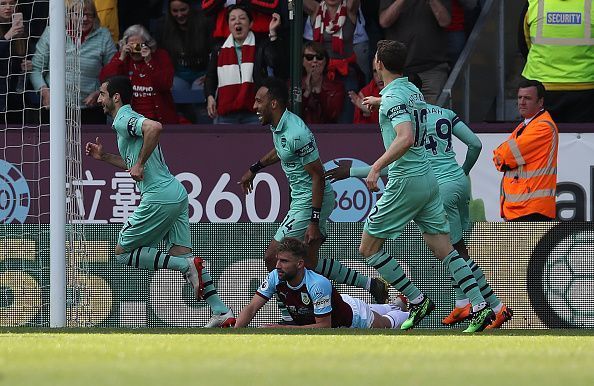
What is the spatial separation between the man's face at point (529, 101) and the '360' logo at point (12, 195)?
175 inches

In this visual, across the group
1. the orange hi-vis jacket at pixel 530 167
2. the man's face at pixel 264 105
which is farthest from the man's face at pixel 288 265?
the orange hi-vis jacket at pixel 530 167

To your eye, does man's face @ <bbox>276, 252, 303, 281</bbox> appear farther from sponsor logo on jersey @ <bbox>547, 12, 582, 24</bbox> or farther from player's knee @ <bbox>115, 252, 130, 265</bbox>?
sponsor logo on jersey @ <bbox>547, 12, 582, 24</bbox>

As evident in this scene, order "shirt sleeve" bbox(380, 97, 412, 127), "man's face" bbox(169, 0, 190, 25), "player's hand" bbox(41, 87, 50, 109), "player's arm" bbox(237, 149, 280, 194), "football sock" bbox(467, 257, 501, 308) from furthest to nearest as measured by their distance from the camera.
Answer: "man's face" bbox(169, 0, 190, 25) < "player's hand" bbox(41, 87, 50, 109) < "player's arm" bbox(237, 149, 280, 194) < "football sock" bbox(467, 257, 501, 308) < "shirt sleeve" bbox(380, 97, 412, 127)

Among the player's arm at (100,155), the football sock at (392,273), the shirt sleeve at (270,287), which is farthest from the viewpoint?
the player's arm at (100,155)

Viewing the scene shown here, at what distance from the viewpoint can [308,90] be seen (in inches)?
551

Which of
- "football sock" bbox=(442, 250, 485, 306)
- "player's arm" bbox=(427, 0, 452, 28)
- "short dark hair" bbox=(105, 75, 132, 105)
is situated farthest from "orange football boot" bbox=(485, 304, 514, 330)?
"player's arm" bbox=(427, 0, 452, 28)

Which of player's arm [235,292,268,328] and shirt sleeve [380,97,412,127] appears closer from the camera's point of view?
shirt sleeve [380,97,412,127]

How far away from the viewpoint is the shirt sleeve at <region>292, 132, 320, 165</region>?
11.3m

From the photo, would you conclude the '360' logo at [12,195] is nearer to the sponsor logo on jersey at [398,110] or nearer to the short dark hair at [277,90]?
the short dark hair at [277,90]

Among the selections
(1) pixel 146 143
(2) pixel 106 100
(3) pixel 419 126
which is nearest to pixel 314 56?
(2) pixel 106 100

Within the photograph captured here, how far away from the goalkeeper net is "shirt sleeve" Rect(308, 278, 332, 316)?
6.86 feet

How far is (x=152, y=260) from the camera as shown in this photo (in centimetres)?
1146

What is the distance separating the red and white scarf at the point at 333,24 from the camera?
561 inches

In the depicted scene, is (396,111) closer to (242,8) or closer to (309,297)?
(309,297)
